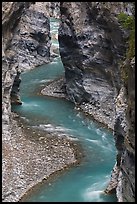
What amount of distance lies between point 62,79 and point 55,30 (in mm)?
28773

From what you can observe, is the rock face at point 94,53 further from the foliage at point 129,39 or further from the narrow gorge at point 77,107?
the foliage at point 129,39

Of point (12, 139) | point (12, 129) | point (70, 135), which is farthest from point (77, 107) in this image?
point (12, 139)

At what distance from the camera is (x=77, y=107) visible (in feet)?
210

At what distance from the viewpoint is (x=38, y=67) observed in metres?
81.4

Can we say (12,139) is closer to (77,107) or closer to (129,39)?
(129,39)

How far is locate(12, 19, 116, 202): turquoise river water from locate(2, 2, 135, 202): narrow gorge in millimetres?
100

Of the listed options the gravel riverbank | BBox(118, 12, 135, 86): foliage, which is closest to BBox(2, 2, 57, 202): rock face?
the gravel riverbank

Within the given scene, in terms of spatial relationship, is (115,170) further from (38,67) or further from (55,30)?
(55,30)

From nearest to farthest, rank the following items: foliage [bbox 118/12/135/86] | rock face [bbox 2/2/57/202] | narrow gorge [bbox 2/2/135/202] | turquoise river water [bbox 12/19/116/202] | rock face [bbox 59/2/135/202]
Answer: foliage [bbox 118/12/135/86]
narrow gorge [bbox 2/2/135/202]
turquoise river water [bbox 12/19/116/202]
rock face [bbox 2/2/57/202]
rock face [bbox 59/2/135/202]

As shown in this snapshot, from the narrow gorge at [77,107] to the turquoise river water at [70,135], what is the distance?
0.33ft

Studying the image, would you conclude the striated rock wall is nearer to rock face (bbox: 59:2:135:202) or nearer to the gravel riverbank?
rock face (bbox: 59:2:135:202)

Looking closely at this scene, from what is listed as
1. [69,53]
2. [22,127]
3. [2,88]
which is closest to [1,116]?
[2,88]

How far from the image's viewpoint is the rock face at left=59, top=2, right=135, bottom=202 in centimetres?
5753

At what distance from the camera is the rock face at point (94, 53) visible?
57.5 meters
